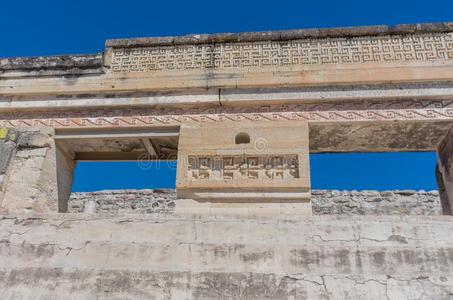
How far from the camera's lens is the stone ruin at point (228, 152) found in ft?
10.5

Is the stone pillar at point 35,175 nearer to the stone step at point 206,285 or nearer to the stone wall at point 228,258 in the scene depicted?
the stone wall at point 228,258

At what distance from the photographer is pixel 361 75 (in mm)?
4617

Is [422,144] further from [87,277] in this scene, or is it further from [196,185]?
[87,277]

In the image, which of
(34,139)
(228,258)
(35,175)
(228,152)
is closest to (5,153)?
(34,139)

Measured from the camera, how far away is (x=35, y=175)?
14.9 feet

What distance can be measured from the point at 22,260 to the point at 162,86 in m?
2.16

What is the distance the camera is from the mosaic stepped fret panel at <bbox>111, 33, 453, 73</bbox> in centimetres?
476

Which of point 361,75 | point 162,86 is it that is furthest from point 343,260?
point 162,86

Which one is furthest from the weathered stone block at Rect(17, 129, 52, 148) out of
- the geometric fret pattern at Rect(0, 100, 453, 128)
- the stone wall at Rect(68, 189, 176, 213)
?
the stone wall at Rect(68, 189, 176, 213)

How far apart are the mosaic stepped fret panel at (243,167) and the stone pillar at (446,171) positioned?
1.62 metres

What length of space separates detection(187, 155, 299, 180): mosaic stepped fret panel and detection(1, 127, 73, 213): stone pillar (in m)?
1.48

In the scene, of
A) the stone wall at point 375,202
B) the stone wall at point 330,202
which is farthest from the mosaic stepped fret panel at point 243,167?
the stone wall at point 375,202

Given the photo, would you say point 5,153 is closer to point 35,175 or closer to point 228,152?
point 35,175

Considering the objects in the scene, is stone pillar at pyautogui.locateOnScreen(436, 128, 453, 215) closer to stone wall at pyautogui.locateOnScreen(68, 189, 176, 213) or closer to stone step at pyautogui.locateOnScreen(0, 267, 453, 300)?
stone step at pyautogui.locateOnScreen(0, 267, 453, 300)
